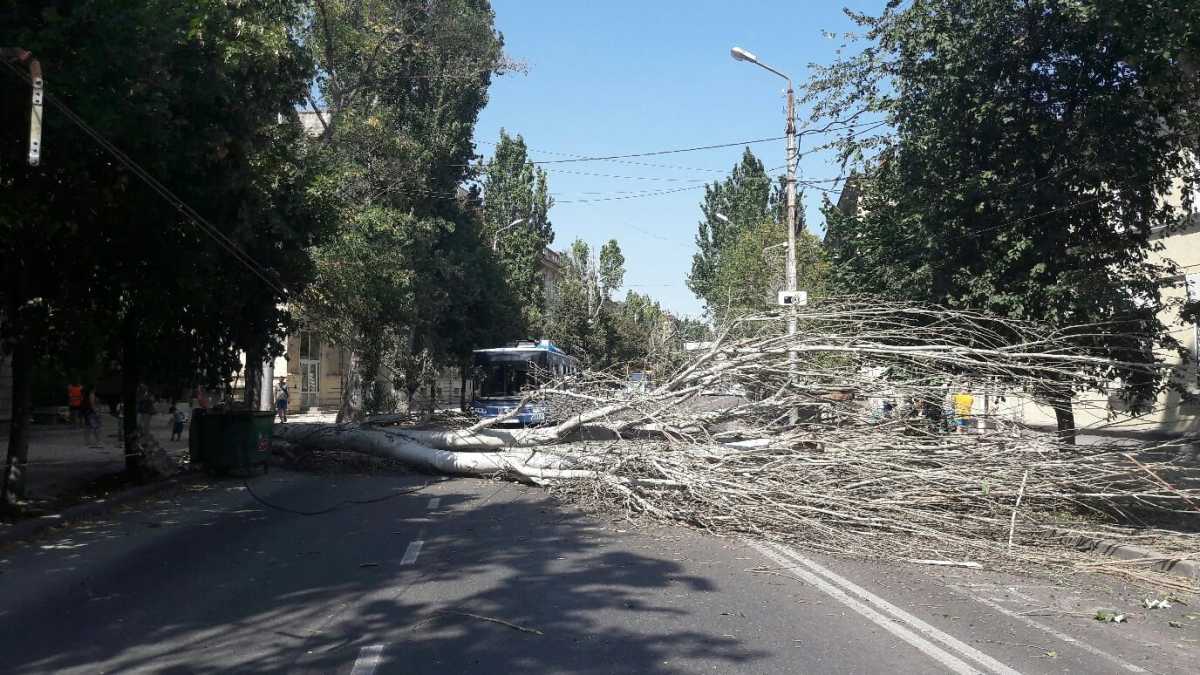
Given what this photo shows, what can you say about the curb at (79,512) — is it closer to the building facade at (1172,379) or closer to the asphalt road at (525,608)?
the asphalt road at (525,608)

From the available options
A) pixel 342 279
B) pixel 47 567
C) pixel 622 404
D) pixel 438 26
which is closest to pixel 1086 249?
pixel 622 404

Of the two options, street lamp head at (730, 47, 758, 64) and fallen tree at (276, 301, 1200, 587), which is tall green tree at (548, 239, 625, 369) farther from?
fallen tree at (276, 301, 1200, 587)

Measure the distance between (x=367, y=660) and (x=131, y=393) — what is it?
11.7 m

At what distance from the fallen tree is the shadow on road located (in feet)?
5.04

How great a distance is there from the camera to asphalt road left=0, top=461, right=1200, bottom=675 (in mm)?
5844

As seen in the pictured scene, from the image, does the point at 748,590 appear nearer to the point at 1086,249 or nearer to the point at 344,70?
the point at 1086,249

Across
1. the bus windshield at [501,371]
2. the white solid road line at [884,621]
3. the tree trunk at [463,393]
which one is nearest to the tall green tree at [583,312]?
the tree trunk at [463,393]

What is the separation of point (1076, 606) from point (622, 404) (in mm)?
7161

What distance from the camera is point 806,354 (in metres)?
12.9

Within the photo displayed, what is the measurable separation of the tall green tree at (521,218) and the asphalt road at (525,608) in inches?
1533

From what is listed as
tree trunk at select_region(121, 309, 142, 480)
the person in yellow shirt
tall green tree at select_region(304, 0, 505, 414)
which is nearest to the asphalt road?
the person in yellow shirt

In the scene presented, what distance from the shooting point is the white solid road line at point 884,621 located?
5758mm

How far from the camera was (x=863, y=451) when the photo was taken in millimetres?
10695

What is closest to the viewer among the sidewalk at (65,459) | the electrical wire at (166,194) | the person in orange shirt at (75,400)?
the electrical wire at (166,194)
